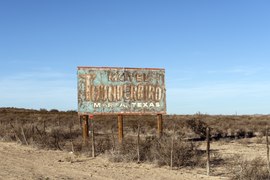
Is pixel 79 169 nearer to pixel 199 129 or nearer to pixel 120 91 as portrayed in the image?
pixel 120 91

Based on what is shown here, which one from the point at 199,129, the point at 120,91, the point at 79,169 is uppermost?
the point at 120,91

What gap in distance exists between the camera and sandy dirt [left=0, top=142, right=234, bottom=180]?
11.8 meters

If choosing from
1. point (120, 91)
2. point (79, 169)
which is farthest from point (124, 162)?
point (120, 91)

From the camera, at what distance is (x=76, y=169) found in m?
13.1

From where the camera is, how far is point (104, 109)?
779 inches

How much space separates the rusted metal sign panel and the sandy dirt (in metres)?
3.96

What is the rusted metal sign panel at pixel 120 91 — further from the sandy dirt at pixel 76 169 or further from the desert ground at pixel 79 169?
the sandy dirt at pixel 76 169

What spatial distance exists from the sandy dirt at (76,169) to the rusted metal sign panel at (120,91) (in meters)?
3.96

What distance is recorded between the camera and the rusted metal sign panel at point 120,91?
19.6m

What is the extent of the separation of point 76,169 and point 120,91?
7.48 m

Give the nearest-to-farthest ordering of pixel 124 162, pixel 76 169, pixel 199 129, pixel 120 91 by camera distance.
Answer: pixel 76 169 < pixel 124 162 < pixel 120 91 < pixel 199 129

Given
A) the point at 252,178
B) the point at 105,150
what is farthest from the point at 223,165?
the point at 105,150

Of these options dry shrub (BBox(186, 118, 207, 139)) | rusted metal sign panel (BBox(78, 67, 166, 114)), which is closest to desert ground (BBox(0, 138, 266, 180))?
rusted metal sign panel (BBox(78, 67, 166, 114))

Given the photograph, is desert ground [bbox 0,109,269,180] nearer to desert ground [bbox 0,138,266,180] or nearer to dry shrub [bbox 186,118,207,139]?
desert ground [bbox 0,138,266,180]
